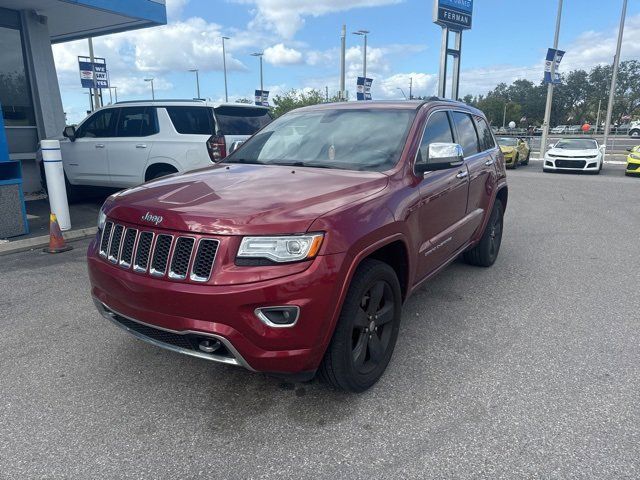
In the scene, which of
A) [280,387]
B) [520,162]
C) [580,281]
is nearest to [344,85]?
[520,162]

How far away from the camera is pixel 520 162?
21391mm

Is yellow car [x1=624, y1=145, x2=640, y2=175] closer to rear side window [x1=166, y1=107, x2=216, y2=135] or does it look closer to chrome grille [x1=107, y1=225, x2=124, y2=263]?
rear side window [x1=166, y1=107, x2=216, y2=135]

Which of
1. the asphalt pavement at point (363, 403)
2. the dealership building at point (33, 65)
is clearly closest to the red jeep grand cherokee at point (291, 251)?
the asphalt pavement at point (363, 403)

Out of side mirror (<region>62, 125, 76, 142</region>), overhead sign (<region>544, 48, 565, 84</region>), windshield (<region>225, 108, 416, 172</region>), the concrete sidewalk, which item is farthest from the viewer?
overhead sign (<region>544, 48, 565, 84</region>)

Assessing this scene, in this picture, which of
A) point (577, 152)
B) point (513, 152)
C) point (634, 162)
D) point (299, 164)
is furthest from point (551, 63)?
point (299, 164)

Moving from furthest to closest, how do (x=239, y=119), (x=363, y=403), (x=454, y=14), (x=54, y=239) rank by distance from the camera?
(x=454, y=14) < (x=239, y=119) < (x=54, y=239) < (x=363, y=403)

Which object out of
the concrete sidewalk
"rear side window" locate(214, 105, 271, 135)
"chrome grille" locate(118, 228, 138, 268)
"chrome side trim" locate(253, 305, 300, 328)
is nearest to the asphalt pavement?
"chrome side trim" locate(253, 305, 300, 328)

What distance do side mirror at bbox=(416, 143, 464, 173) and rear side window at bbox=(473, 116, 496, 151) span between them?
6.52ft

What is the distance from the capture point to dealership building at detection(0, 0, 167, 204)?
10.5m

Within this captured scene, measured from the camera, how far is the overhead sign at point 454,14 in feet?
61.2

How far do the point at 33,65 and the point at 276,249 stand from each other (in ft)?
36.8

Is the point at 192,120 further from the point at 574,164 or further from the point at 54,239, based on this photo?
the point at 574,164

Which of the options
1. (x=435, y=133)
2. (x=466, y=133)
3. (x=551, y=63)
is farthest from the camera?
(x=551, y=63)

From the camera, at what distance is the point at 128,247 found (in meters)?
2.79
